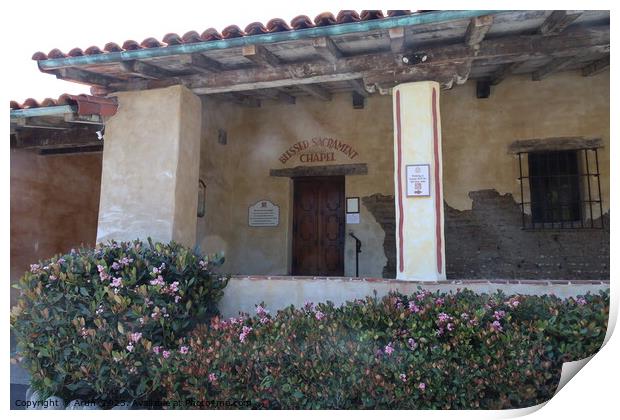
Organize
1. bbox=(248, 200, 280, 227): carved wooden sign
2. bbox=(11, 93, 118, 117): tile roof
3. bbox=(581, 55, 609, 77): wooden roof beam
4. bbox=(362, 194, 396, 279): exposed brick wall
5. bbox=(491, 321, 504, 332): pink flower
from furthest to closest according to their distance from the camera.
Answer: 1. bbox=(248, 200, 280, 227): carved wooden sign
2. bbox=(362, 194, 396, 279): exposed brick wall
3. bbox=(581, 55, 609, 77): wooden roof beam
4. bbox=(11, 93, 118, 117): tile roof
5. bbox=(491, 321, 504, 332): pink flower

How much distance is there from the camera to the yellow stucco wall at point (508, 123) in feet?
21.3

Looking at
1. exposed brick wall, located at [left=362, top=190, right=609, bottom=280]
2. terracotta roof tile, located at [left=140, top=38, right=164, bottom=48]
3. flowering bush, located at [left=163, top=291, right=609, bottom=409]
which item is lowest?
flowering bush, located at [left=163, top=291, right=609, bottom=409]

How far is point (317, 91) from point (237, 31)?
2.18 m

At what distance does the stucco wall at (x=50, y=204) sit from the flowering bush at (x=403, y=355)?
480 cm

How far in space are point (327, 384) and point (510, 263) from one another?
405 centimetres

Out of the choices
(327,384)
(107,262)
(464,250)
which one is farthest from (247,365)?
(464,250)

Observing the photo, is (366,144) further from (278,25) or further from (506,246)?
(278,25)

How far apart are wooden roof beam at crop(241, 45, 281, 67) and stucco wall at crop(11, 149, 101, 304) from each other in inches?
180

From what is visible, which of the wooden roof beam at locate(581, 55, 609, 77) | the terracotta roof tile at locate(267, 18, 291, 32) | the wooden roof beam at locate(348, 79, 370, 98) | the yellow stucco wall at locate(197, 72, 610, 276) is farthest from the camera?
the yellow stucco wall at locate(197, 72, 610, 276)

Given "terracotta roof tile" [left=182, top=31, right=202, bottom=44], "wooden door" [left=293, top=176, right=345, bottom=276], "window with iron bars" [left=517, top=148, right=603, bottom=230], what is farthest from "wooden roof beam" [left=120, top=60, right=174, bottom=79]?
"window with iron bars" [left=517, top=148, right=603, bottom=230]

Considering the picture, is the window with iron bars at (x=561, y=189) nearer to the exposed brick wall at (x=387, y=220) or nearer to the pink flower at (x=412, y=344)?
the exposed brick wall at (x=387, y=220)

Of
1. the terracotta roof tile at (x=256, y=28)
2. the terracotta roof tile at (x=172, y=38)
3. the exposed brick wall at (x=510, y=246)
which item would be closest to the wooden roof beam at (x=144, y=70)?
the terracotta roof tile at (x=172, y=38)

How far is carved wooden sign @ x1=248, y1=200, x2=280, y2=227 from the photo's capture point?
761cm

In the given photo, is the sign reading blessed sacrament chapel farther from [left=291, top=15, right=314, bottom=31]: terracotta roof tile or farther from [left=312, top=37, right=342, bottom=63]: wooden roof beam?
[left=291, top=15, right=314, bottom=31]: terracotta roof tile
